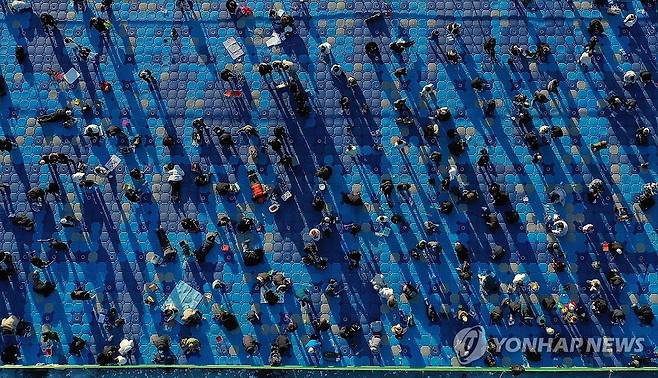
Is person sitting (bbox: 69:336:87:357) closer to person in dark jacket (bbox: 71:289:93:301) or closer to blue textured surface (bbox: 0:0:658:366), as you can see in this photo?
blue textured surface (bbox: 0:0:658:366)

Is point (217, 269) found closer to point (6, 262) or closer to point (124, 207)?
point (124, 207)

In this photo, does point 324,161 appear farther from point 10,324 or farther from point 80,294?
point 10,324

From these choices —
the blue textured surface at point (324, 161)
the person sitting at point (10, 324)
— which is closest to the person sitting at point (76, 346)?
the blue textured surface at point (324, 161)

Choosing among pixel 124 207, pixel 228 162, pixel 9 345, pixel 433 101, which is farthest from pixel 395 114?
pixel 9 345

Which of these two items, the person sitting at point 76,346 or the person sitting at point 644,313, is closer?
the person sitting at point 644,313

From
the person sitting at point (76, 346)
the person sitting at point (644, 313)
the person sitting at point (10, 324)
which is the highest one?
the person sitting at point (10, 324)

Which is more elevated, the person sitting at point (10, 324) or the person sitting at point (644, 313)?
the person sitting at point (10, 324)

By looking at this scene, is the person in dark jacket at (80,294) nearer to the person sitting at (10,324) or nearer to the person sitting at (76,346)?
the person sitting at (76,346)

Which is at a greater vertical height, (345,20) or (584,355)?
(345,20)
